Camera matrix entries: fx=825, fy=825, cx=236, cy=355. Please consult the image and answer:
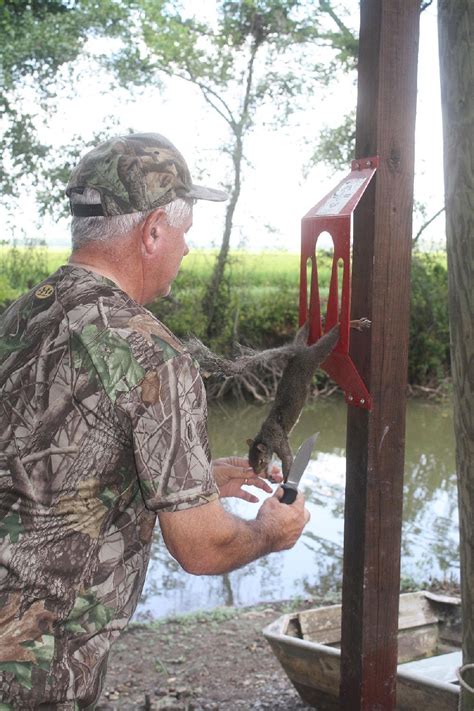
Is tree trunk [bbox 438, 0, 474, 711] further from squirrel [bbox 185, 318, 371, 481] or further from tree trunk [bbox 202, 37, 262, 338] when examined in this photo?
tree trunk [bbox 202, 37, 262, 338]

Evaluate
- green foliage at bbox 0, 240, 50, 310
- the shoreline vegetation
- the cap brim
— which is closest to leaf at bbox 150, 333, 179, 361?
the cap brim

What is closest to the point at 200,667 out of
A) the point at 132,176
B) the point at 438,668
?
the point at 438,668

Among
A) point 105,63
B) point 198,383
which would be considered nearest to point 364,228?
point 198,383

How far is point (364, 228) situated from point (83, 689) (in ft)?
5.14

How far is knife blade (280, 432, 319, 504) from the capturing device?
2.01 m

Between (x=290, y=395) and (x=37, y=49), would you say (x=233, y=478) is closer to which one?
(x=290, y=395)

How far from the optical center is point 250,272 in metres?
13.1

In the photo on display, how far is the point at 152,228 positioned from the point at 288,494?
716 millimetres

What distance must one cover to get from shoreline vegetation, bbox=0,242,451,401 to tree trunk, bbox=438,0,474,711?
918cm

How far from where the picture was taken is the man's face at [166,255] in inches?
74.2

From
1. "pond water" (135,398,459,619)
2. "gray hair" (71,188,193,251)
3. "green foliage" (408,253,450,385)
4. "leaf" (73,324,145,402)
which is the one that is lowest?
"pond water" (135,398,459,619)

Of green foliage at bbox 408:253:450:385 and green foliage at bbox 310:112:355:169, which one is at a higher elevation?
green foliage at bbox 310:112:355:169

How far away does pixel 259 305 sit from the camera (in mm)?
13016

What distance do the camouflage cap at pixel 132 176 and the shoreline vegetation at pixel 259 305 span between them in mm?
9590
